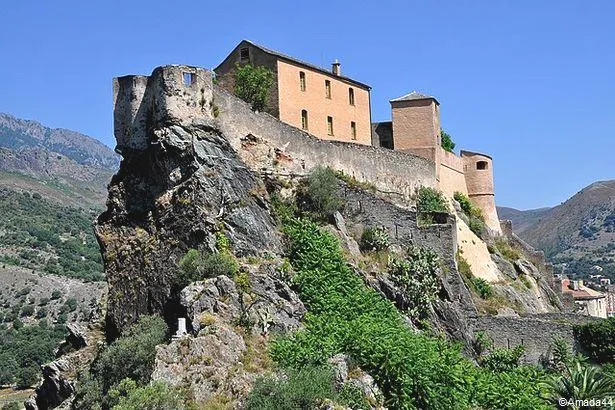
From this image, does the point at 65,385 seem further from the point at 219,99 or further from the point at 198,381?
the point at 219,99

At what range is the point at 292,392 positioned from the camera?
25.1 m

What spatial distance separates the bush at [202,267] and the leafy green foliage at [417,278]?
8322 mm

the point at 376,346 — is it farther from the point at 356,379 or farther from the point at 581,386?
the point at 581,386

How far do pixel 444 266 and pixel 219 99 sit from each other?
12.3 m

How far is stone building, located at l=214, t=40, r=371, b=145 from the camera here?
1661 inches

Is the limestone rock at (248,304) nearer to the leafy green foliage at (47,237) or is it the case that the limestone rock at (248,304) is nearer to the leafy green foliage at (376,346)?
the leafy green foliage at (376,346)

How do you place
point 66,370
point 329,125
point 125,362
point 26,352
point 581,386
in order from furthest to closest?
point 26,352
point 329,125
point 581,386
point 66,370
point 125,362

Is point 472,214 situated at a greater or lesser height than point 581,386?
greater

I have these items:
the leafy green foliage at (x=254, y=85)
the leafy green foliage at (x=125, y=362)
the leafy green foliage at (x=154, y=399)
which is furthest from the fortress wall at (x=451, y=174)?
the leafy green foliage at (x=154, y=399)

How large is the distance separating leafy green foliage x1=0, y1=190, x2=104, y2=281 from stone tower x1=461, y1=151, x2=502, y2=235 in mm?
92297

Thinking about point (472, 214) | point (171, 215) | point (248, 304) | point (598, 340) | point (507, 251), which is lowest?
point (598, 340)

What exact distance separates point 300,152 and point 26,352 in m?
67.5

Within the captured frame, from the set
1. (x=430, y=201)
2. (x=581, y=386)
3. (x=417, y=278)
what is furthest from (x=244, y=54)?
(x=581, y=386)

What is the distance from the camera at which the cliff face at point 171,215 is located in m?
33.5
